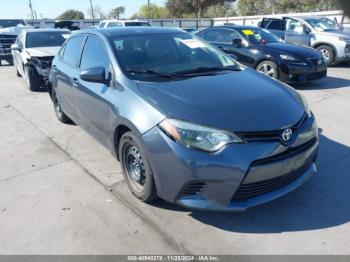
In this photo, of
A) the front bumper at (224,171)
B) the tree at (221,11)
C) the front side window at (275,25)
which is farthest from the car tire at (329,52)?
the tree at (221,11)

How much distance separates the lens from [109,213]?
3.34 m

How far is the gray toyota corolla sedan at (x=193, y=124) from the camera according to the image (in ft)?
8.99

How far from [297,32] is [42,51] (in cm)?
866

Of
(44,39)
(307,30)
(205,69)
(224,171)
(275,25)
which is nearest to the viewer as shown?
(224,171)

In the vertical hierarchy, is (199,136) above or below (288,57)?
above

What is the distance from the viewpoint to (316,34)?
11734mm

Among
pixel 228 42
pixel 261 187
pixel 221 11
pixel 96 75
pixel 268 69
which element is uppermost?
pixel 96 75

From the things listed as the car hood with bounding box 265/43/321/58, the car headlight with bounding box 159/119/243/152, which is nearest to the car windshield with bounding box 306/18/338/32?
the car hood with bounding box 265/43/321/58

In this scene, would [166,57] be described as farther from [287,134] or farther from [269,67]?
[269,67]

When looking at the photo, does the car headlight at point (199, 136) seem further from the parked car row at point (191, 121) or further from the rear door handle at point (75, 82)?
the rear door handle at point (75, 82)

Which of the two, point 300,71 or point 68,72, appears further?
point 300,71

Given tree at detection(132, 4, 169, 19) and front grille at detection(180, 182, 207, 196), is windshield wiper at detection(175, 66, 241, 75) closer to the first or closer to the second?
front grille at detection(180, 182, 207, 196)

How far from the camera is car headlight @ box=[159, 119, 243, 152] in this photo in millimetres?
2730

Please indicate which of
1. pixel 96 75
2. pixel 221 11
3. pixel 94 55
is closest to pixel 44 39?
pixel 94 55
